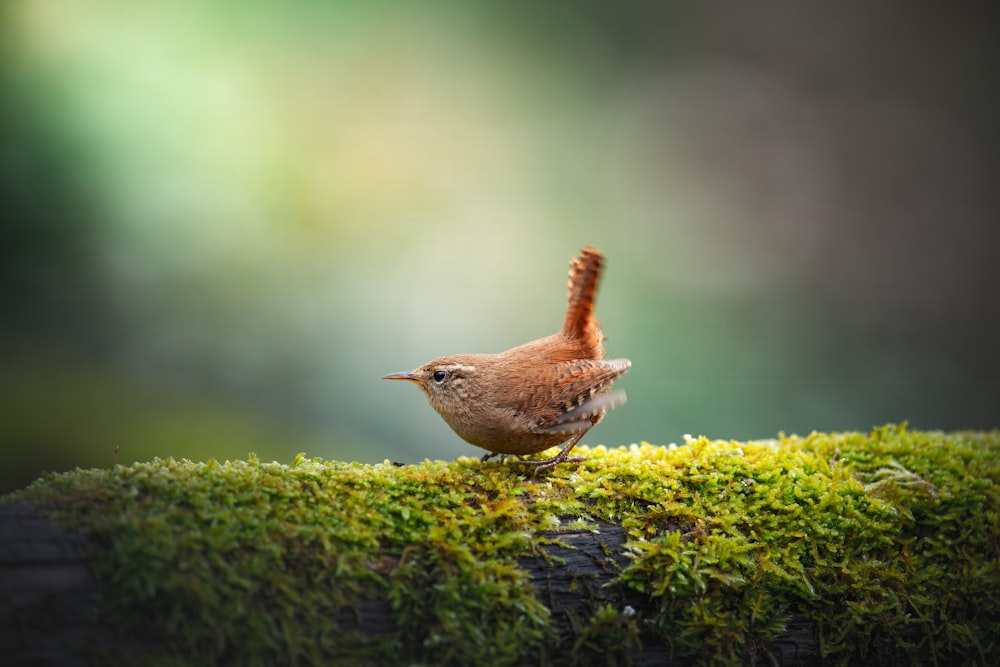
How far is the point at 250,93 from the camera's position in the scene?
5777 mm

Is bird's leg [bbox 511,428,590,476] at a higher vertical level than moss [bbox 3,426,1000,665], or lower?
higher

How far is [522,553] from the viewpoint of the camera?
239 cm

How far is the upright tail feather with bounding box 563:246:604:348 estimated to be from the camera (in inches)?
119

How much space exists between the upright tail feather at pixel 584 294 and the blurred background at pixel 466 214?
248 cm

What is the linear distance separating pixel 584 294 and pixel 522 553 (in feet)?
3.95

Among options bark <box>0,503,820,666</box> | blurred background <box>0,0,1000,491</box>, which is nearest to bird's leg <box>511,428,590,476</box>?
bark <box>0,503,820,666</box>

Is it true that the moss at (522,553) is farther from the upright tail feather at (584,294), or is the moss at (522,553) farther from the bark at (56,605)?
the upright tail feather at (584,294)

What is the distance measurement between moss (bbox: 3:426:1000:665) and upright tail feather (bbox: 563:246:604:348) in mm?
553

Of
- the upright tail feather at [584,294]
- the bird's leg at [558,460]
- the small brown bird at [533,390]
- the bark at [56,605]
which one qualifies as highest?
the upright tail feather at [584,294]

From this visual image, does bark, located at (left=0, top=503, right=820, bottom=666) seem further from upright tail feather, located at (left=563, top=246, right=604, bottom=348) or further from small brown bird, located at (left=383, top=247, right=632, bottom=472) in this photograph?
upright tail feather, located at (left=563, top=246, right=604, bottom=348)

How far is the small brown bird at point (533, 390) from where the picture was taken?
287 cm

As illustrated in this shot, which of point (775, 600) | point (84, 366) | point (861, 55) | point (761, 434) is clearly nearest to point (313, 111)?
point (84, 366)

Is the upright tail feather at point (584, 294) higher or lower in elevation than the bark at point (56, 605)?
higher

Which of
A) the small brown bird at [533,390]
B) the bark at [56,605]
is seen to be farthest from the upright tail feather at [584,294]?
the bark at [56,605]
